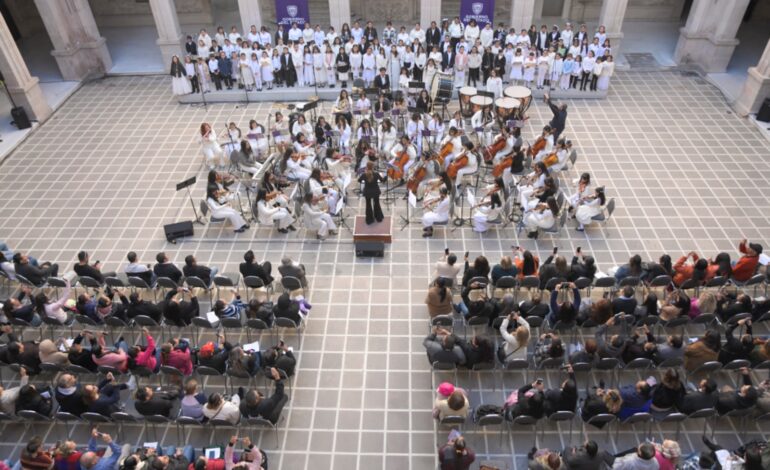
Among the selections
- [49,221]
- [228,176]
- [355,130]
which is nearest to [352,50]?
[355,130]

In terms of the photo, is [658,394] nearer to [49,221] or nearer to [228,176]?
[228,176]

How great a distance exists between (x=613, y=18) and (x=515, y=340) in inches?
583

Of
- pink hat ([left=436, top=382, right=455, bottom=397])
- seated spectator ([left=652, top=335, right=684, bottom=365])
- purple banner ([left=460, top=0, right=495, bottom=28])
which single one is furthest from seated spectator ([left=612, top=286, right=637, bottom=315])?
purple banner ([left=460, top=0, right=495, bottom=28])

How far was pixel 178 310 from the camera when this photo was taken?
33.8ft

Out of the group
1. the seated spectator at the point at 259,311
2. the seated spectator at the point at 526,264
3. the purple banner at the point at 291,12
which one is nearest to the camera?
the seated spectator at the point at 259,311

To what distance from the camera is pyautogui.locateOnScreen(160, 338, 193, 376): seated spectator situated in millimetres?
9391

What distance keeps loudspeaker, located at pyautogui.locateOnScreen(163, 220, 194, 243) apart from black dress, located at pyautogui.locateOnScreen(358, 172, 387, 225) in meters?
4.18

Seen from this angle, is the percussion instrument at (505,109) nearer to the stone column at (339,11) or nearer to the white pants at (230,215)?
the stone column at (339,11)

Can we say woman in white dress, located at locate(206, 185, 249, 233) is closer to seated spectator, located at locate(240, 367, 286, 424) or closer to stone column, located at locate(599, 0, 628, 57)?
seated spectator, located at locate(240, 367, 286, 424)

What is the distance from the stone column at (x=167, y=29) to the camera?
19828mm

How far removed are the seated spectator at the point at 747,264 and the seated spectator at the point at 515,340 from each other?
4549 millimetres

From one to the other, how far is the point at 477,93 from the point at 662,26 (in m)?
11.7

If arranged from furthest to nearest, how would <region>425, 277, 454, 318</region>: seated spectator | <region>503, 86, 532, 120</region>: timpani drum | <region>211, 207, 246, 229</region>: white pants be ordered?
<region>503, 86, 532, 120</region>: timpani drum < <region>211, 207, 246, 229</region>: white pants < <region>425, 277, 454, 318</region>: seated spectator

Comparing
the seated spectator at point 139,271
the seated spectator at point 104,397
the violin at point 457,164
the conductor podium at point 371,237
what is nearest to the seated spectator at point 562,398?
the conductor podium at point 371,237
